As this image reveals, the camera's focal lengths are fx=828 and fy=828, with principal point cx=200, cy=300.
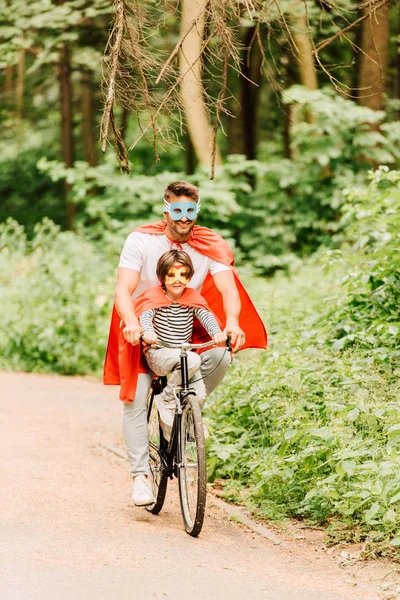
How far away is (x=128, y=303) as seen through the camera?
5.20 meters

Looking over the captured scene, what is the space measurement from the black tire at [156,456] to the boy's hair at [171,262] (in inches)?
35.8

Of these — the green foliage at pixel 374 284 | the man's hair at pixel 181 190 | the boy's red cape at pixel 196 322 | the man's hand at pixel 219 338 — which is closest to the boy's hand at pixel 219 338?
the man's hand at pixel 219 338

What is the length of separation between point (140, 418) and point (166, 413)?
0.57 feet

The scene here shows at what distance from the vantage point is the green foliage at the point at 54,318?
11922 millimetres

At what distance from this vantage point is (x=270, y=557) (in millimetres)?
4898

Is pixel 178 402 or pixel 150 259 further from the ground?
pixel 150 259

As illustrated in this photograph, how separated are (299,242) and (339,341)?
9.12 m

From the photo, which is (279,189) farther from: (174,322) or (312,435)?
(174,322)

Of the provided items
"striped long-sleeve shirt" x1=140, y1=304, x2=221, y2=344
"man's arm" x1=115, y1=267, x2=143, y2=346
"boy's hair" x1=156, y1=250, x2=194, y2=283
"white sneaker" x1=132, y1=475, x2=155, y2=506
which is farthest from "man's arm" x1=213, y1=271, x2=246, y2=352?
"white sneaker" x1=132, y1=475, x2=155, y2=506

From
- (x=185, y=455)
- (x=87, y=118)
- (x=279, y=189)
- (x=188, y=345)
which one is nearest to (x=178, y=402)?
(x=185, y=455)

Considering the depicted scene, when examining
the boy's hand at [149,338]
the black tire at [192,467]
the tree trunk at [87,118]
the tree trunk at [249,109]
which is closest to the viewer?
the black tire at [192,467]

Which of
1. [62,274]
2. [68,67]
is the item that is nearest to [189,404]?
[62,274]

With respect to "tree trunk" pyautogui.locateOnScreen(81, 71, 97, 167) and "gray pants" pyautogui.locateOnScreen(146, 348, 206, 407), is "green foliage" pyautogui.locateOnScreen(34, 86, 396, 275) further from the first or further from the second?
"gray pants" pyautogui.locateOnScreen(146, 348, 206, 407)

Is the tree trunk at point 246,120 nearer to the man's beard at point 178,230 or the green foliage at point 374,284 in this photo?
the green foliage at point 374,284
